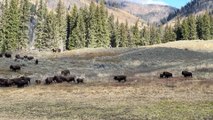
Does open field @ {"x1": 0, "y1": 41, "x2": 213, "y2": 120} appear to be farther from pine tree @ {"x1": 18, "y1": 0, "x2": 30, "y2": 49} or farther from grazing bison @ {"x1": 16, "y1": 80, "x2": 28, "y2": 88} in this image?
pine tree @ {"x1": 18, "y1": 0, "x2": 30, "y2": 49}

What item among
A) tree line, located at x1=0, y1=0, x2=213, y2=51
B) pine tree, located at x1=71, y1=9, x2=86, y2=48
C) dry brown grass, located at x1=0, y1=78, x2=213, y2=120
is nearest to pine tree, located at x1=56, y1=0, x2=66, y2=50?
tree line, located at x1=0, y1=0, x2=213, y2=51

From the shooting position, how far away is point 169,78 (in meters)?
42.2

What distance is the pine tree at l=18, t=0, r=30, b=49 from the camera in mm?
129125

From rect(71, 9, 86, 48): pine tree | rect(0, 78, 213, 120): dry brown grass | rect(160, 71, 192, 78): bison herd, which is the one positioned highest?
rect(71, 9, 86, 48): pine tree

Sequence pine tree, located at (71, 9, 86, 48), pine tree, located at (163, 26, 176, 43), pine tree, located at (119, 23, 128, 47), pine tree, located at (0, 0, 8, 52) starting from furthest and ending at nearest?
pine tree, located at (163, 26, 176, 43), pine tree, located at (119, 23, 128, 47), pine tree, located at (71, 9, 86, 48), pine tree, located at (0, 0, 8, 52)

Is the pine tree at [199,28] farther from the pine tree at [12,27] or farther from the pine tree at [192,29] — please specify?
the pine tree at [12,27]

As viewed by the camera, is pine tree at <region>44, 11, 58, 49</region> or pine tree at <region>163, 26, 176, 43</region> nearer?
pine tree at <region>44, 11, 58, 49</region>

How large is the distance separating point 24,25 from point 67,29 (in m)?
22.2

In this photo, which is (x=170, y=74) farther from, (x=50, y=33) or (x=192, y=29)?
(x=192, y=29)

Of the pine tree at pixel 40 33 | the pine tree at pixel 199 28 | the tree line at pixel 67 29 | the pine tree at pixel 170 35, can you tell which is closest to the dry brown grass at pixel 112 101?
the tree line at pixel 67 29

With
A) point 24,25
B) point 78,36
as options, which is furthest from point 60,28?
point 24,25

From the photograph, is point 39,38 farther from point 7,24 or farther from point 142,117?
point 142,117

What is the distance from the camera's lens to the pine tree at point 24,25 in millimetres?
129125

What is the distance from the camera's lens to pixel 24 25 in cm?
13375
